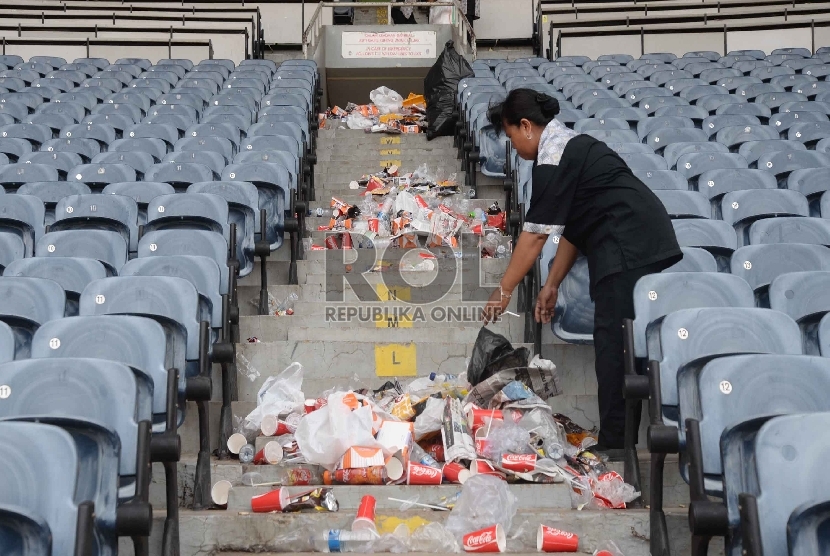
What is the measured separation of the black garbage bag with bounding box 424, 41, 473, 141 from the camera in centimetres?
969

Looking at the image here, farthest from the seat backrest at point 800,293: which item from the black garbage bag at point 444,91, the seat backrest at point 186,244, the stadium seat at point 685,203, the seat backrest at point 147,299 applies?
the black garbage bag at point 444,91

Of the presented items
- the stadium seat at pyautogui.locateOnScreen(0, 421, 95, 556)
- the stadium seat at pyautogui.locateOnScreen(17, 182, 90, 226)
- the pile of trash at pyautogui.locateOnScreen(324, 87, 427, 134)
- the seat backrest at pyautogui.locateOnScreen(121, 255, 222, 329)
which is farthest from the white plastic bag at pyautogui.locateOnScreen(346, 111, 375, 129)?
the stadium seat at pyautogui.locateOnScreen(0, 421, 95, 556)

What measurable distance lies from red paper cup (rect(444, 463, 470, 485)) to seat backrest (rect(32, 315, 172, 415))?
1.10 metres

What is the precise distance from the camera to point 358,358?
4.41 meters

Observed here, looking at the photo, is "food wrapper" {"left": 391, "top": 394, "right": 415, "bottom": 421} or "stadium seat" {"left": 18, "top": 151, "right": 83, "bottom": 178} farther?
"stadium seat" {"left": 18, "top": 151, "right": 83, "bottom": 178}

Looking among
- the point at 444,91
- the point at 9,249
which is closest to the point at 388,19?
the point at 444,91

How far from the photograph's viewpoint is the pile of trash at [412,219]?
614 centimetres

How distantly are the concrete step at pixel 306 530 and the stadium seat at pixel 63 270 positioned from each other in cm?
153

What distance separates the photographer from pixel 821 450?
2.30 meters

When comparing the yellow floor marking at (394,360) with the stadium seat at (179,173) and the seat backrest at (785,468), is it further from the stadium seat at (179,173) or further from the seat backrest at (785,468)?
the stadium seat at (179,173)

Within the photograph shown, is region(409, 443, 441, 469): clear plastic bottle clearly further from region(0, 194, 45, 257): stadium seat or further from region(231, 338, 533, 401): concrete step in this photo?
region(0, 194, 45, 257): stadium seat

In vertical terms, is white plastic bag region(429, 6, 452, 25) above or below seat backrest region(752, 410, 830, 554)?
above

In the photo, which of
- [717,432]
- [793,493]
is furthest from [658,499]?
[793,493]

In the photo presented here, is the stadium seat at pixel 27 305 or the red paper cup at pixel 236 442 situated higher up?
the stadium seat at pixel 27 305
